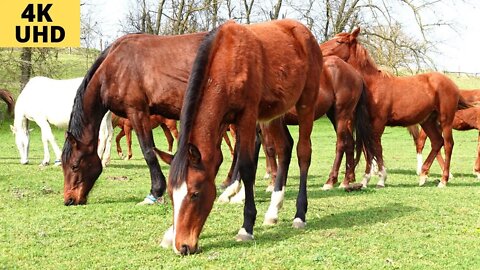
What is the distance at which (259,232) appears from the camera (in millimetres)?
6273

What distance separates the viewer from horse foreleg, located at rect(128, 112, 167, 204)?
7.95m

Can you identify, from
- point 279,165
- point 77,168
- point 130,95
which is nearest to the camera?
point 279,165

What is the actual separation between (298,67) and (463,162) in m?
12.4

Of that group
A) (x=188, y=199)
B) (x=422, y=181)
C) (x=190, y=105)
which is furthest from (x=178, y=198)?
(x=422, y=181)

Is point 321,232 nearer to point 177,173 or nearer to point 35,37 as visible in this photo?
point 177,173

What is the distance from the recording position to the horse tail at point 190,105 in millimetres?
5055

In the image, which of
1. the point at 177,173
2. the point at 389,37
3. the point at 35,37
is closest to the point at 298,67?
the point at 177,173

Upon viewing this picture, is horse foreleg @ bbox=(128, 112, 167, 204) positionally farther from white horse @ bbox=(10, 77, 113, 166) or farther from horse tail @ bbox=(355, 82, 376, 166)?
white horse @ bbox=(10, 77, 113, 166)

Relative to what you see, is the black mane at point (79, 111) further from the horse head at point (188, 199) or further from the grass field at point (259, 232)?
the horse head at point (188, 199)

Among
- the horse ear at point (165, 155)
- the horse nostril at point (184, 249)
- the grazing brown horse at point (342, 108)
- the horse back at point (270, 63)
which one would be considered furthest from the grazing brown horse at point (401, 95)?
the horse nostril at point (184, 249)

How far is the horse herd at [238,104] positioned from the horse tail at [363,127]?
0.07 ft

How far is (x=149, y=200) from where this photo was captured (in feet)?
26.4

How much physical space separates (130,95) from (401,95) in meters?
5.90

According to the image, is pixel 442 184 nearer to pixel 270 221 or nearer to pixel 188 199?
pixel 270 221
